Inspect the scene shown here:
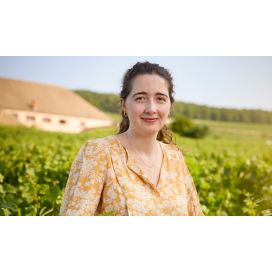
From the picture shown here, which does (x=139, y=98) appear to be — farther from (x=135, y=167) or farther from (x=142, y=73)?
(x=135, y=167)

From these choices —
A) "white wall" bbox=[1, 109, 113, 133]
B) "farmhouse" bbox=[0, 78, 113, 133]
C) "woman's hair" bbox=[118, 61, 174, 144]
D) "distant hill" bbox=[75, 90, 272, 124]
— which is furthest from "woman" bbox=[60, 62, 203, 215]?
"white wall" bbox=[1, 109, 113, 133]

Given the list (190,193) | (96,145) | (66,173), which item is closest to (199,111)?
(66,173)

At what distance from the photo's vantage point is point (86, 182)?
72.4 inches

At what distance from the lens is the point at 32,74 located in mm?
3236

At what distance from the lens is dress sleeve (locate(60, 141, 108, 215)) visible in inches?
72.1

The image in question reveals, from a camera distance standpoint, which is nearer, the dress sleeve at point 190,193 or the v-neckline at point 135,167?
the v-neckline at point 135,167

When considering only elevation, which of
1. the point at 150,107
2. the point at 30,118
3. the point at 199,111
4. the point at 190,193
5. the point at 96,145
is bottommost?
the point at 190,193

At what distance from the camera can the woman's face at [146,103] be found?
197 cm

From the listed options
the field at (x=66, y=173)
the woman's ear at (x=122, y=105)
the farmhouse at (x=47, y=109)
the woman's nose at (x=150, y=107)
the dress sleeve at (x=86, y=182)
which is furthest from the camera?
the farmhouse at (x=47, y=109)

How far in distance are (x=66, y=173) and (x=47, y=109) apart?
695 mm

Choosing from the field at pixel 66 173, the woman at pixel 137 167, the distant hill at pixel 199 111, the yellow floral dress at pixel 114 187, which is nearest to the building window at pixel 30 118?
the field at pixel 66 173

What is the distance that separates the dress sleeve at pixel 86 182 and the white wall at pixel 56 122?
1.88m

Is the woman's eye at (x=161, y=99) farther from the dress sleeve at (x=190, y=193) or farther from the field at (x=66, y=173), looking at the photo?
the field at (x=66, y=173)
